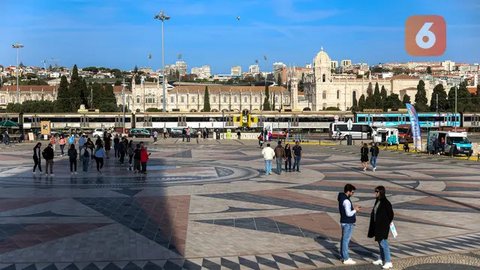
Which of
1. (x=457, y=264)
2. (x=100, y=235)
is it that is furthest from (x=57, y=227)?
(x=457, y=264)

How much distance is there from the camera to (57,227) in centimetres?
1306

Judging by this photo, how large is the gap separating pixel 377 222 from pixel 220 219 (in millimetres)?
5628

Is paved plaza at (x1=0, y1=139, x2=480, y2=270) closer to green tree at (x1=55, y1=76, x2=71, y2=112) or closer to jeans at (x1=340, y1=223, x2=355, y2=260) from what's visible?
jeans at (x1=340, y1=223, x2=355, y2=260)

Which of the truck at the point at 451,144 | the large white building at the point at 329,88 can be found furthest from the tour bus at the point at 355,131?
the large white building at the point at 329,88

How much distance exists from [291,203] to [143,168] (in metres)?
9.40

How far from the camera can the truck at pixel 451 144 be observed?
36.6 metres

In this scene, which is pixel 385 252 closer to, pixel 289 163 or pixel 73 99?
pixel 289 163

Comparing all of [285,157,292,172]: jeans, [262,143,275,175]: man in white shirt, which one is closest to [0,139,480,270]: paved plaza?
[262,143,275,175]: man in white shirt

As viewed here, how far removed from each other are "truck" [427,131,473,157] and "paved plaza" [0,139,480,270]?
12.2 m

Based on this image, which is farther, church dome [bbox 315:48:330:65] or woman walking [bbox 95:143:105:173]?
church dome [bbox 315:48:330:65]

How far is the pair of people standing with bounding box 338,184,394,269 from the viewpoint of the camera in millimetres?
9508

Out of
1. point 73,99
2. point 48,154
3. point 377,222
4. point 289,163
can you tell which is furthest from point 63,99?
point 377,222

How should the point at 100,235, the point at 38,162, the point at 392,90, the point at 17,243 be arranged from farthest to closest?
the point at 392,90
the point at 38,162
the point at 100,235
the point at 17,243

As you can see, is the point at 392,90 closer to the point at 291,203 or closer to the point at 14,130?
the point at 14,130
